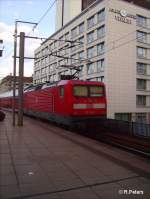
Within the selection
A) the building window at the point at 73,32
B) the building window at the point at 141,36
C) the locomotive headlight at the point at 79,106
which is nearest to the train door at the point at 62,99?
the locomotive headlight at the point at 79,106

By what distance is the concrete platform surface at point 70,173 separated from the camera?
19.8 feet

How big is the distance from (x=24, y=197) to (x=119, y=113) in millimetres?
47724

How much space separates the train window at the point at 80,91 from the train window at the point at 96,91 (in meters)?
0.33

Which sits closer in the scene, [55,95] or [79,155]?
[79,155]

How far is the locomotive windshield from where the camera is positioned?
1791 centimetres

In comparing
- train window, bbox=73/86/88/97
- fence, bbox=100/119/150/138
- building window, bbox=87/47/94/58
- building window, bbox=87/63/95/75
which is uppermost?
building window, bbox=87/47/94/58

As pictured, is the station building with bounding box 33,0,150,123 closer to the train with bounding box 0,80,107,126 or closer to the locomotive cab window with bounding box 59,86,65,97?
the train with bounding box 0,80,107,126

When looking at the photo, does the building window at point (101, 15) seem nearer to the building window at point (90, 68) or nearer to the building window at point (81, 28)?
the building window at point (81, 28)

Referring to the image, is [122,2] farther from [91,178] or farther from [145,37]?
[91,178]

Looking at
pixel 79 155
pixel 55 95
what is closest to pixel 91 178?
pixel 79 155

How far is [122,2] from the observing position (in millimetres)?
52312

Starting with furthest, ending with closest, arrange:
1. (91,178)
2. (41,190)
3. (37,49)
Answer: (37,49)
(91,178)
(41,190)

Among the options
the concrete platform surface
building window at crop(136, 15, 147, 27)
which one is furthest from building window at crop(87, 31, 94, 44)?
the concrete platform surface

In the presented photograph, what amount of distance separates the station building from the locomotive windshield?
1169 inches
